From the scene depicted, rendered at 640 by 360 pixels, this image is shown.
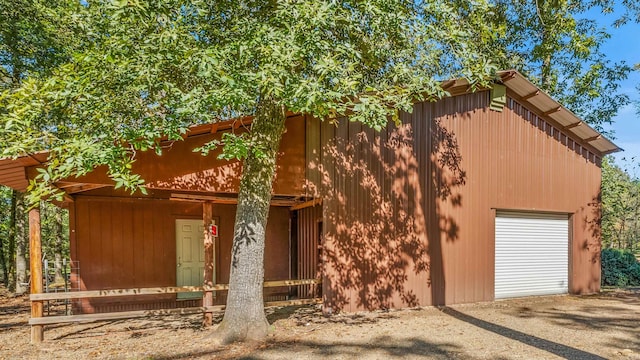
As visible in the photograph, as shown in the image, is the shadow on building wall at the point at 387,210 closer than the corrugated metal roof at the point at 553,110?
Yes

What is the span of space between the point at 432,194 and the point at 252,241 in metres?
4.10

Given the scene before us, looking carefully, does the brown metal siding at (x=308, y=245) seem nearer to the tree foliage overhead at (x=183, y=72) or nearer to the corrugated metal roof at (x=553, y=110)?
the tree foliage overhead at (x=183, y=72)

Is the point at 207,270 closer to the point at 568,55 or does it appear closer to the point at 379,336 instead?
the point at 379,336

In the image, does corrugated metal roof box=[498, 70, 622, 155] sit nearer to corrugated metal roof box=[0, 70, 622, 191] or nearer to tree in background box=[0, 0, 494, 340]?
corrugated metal roof box=[0, 70, 622, 191]

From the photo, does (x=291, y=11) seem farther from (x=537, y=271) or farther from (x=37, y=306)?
(x=537, y=271)

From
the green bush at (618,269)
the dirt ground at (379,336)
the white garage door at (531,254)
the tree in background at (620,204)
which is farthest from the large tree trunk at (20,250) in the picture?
the tree in background at (620,204)

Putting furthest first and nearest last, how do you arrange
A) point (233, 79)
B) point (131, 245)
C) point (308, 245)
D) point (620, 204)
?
point (620, 204) → point (308, 245) → point (131, 245) → point (233, 79)

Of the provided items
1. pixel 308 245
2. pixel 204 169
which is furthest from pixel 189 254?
pixel 204 169

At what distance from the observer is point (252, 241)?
5594 mm

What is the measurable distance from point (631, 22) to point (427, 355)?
35.7 ft

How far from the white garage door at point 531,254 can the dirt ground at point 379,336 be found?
1071 millimetres

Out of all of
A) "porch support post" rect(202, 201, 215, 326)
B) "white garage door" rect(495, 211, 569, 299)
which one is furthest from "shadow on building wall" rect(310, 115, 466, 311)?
"porch support post" rect(202, 201, 215, 326)

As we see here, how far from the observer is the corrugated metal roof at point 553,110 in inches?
332

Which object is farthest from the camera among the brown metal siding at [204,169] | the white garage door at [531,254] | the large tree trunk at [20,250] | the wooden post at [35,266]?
the large tree trunk at [20,250]
